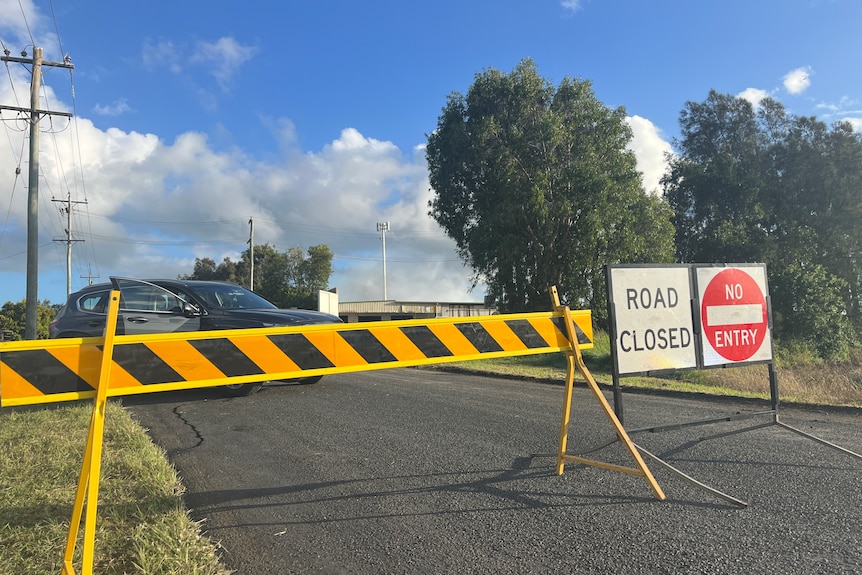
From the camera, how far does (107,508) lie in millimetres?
3875

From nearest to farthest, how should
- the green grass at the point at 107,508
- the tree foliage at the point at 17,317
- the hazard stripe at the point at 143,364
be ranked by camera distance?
1. the hazard stripe at the point at 143,364
2. the green grass at the point at 107,508
3. the tree foliage at the point at 17,317

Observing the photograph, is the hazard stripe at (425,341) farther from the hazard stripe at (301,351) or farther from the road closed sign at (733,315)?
the road closed sign at (733,315)

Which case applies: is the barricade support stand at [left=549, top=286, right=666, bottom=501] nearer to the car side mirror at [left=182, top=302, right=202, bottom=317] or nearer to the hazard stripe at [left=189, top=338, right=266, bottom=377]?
the hazard stripe at [left=189, top=338, right=266, bottom=377]

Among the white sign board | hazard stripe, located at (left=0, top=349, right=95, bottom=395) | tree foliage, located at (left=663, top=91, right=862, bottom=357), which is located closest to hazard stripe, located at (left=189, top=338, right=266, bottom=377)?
hazard stripe, located at (left=0, top=349, right=95, bottom=395)

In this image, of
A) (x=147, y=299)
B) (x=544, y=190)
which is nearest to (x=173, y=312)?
(x=147, y=299)

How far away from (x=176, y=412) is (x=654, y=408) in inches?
261

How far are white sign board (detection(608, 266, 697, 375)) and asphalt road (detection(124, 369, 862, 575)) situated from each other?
0.92 meters

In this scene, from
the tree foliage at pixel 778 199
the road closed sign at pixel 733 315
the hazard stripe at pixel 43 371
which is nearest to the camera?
the hazard stripe at pixel 43 371

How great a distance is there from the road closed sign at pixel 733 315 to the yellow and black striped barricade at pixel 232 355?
54.0 inches

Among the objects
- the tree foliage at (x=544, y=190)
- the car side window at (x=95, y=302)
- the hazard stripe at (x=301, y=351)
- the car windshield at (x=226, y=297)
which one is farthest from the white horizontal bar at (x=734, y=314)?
the tree foliage at (x=544, y=190)

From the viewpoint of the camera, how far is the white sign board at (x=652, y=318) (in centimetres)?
468

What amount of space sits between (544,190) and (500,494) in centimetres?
2170

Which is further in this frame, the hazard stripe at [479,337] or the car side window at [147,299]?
the car side window at [147,299]

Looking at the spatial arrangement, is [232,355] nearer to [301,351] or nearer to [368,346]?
[301,351]
